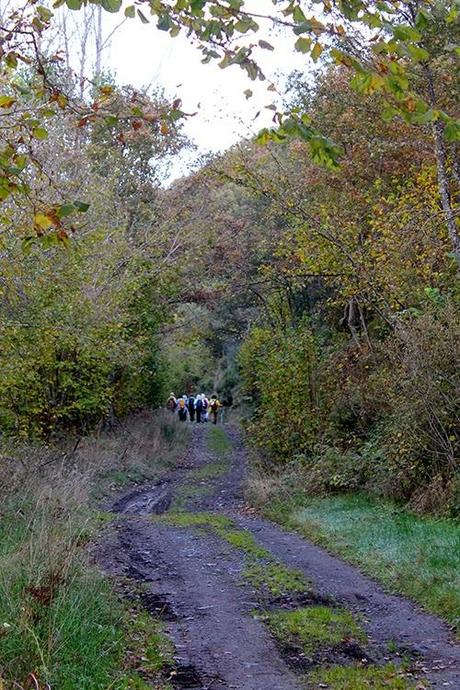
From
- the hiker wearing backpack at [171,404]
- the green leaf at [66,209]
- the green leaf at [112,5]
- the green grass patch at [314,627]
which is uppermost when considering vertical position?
the green leaf at [112,5]

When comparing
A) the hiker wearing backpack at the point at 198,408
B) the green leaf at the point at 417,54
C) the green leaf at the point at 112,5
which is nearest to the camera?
the green leaf at the point at 417,54

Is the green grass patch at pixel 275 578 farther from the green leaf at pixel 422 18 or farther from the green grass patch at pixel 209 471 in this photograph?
the green grass patch at pixel 209 471

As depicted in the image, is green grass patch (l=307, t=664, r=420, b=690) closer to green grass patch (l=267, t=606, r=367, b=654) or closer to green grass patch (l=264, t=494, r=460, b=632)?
green grass patch (l=267, t=606, r=367, b=654)

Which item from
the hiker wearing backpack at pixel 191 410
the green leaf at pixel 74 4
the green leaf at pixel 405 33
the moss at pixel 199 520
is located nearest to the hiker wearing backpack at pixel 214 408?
the hiker wearing backpack at pixel 191 410

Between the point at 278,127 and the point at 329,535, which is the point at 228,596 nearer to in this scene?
the point at 329,535

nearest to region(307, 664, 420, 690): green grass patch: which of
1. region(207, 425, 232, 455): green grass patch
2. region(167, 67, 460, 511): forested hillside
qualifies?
region(167, 67, 460, 511): forested hillside

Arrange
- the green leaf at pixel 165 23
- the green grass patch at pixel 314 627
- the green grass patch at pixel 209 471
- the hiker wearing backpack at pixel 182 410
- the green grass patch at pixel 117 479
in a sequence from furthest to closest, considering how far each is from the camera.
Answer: the hiker wearing backpack at pixel 182 410
the green grass patch at pixel 209 471
the green grass patch at pixel 117 479
the green grass patch at pixel 314 627
the green leaf at pixel 165 23

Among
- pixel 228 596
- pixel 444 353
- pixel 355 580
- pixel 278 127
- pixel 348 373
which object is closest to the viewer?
pixel 278 127

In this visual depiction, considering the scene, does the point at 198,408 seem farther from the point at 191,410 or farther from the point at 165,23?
the point at 165,23

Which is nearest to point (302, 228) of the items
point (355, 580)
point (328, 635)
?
point (355, 580)

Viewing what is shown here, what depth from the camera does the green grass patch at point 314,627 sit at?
24.7 ft

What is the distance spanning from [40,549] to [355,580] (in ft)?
14.8

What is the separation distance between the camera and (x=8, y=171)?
189 inches

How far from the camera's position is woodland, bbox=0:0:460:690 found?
17.5 ft
